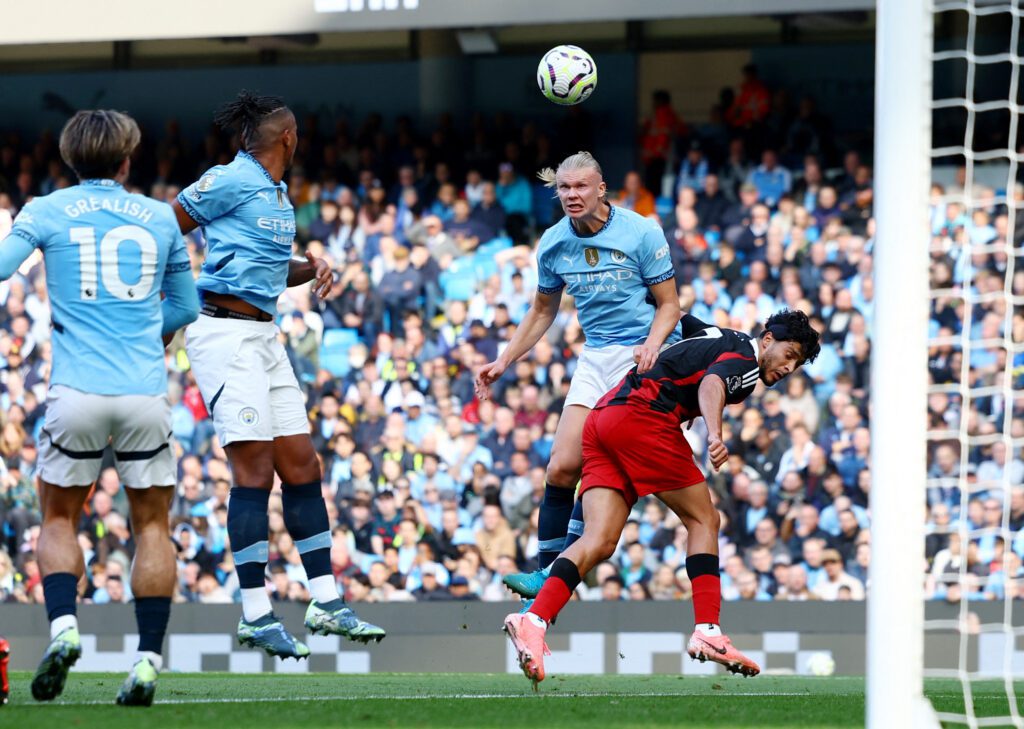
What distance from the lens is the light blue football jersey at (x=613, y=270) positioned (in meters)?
7.38

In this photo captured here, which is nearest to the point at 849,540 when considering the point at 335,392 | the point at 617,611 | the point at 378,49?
the point at 617,611

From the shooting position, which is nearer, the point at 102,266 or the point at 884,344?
the point at 884,344

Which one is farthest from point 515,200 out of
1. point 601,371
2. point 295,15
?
point 601,371

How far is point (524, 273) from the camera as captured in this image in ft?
46.3

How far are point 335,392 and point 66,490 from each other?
337 inches

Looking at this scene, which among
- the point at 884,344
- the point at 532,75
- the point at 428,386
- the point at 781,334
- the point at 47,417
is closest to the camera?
the point at 884,344

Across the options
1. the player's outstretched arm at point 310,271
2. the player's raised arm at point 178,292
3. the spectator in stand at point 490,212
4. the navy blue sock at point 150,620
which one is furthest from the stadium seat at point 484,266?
the navy blue sock at point 150,620

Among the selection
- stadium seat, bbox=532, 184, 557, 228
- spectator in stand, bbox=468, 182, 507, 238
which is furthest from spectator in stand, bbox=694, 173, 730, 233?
spectator in stand, bbox=468, 182, 507, 238

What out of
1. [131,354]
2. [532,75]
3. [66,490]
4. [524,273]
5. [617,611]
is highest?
[532,75]

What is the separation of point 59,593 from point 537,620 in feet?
6.35

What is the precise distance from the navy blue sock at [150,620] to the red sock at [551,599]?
160 cm

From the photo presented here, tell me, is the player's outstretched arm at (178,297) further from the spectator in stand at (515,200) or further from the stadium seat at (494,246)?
the spectator in stand at (515,200)

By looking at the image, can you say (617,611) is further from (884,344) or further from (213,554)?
(884,344)

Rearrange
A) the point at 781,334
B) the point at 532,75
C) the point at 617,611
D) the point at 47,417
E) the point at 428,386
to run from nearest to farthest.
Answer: the point at 47,417, the point at 781,334, the point at 617,611, the point at 428,386, the point at 532,75
